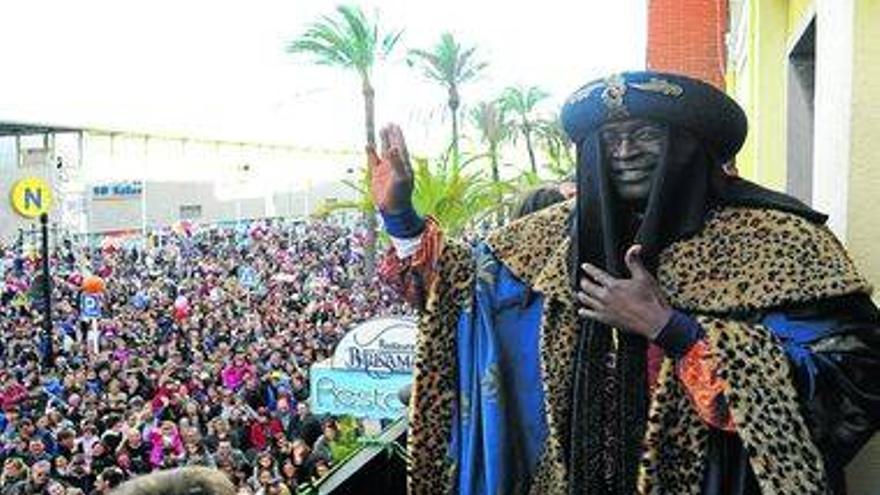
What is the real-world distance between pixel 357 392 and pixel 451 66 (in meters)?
32.1

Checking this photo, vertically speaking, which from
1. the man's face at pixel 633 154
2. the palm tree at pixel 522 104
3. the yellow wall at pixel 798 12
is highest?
the palm tree at pixel 522 104

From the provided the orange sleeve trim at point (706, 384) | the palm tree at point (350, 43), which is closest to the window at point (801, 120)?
the orange sleeve trim at point (706, 384)

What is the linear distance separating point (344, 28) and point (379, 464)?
3060 cm

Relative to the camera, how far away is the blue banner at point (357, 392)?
9594 mm

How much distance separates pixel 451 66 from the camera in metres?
40.9

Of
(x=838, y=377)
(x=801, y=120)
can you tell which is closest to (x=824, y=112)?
(x=838, y=377)

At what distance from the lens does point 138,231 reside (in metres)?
40.9

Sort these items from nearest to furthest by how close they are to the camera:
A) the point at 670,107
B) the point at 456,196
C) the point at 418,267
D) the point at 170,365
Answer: the point at 670,107 → the point at 418,267 → the point at 170,365 → the point at 456,196

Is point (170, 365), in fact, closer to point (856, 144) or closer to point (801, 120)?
point (801, 120)

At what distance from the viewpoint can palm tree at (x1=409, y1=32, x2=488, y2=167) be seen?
4044cm

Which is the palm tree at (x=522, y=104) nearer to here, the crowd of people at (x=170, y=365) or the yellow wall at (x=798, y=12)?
the crowd of people at (x=170, y=365)

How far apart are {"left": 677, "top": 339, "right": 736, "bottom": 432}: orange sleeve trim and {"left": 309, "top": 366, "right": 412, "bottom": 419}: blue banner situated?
7.43m

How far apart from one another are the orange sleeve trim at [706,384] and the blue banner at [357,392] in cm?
743

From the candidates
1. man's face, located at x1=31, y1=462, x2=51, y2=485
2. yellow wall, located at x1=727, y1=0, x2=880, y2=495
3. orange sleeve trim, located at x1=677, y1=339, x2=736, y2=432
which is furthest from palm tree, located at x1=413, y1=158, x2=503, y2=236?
orange sleeve trim, located at x1=677, y1=339, x2=736, y2=432
